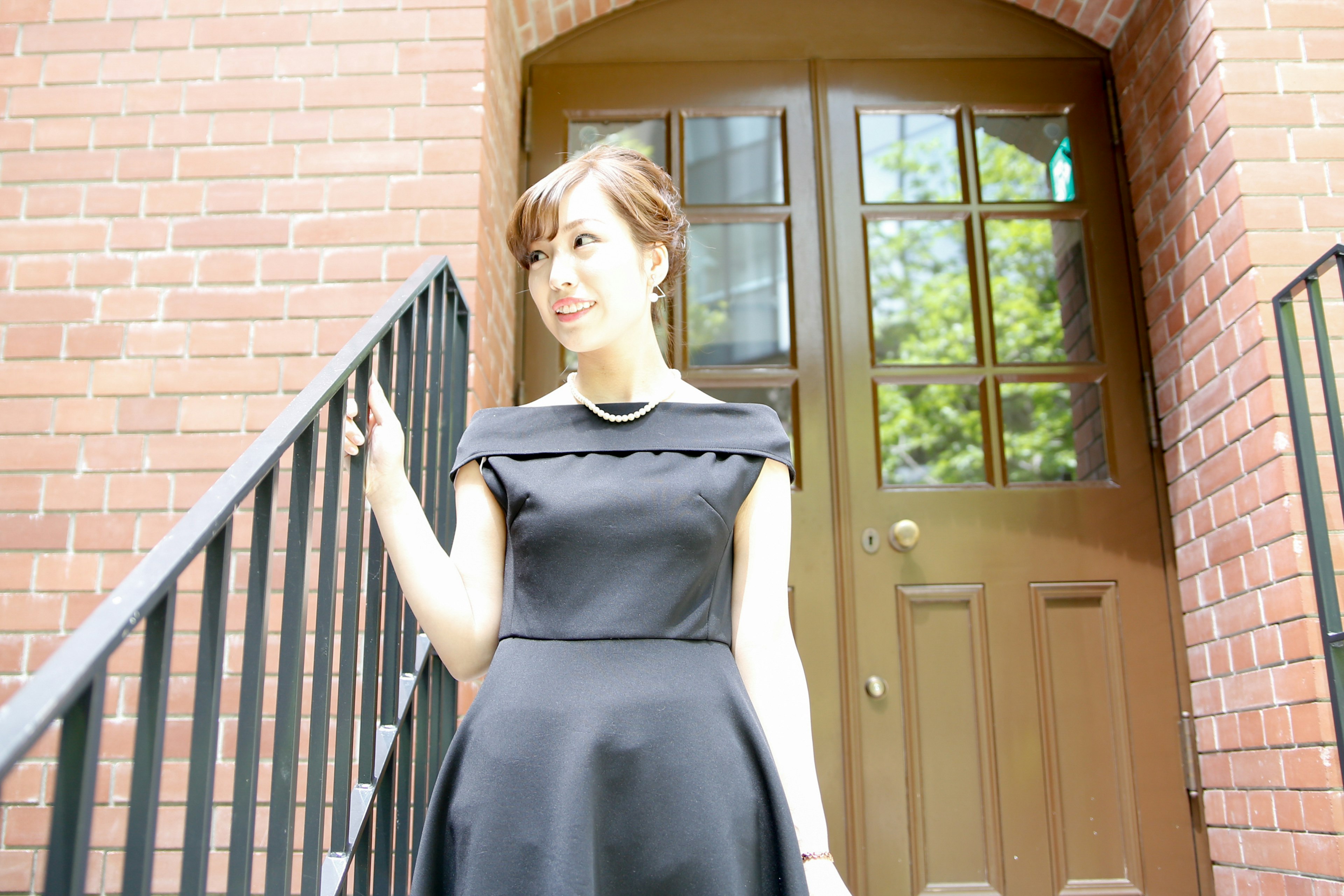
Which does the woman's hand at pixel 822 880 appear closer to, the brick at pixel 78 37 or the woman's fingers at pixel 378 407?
the woman's fingers at pixel 378 407

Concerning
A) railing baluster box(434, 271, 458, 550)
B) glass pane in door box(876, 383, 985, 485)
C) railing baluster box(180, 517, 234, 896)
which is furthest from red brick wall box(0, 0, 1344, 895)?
glass pane in door box(876, 383, 985, 485)

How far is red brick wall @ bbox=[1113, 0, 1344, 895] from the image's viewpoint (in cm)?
230

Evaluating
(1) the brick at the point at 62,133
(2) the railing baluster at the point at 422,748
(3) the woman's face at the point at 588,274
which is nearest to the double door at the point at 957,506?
(3) the woman's face at the point at 588,274

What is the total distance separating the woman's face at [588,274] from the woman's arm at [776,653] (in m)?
0.31

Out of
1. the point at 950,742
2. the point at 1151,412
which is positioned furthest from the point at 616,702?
the point at 1151,412

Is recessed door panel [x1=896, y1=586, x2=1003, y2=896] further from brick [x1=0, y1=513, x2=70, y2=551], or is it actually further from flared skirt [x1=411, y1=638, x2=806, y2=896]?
brick [x1=0, y1=513, x2=70, y2=551]

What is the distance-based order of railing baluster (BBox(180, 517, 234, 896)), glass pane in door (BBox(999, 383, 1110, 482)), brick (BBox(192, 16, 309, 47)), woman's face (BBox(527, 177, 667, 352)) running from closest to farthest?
railing baluster (BBox(180, 517, 234, 896)), woman's face (BBox(527, 177, 667, 352)), brick (BBox(192, 16, 309, 47)), glass pane in door (BBox(999, 383, 1110, 482))

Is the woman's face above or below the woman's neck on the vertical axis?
above

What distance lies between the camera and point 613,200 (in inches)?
57.2

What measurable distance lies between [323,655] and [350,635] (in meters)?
0.08

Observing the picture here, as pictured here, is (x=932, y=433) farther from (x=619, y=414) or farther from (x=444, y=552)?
(x=444, y=552)

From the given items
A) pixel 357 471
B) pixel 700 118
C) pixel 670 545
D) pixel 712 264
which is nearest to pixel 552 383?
pixel 700 118

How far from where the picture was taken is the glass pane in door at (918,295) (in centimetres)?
928

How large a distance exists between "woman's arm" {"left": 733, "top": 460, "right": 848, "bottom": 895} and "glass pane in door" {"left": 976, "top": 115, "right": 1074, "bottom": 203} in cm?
219
